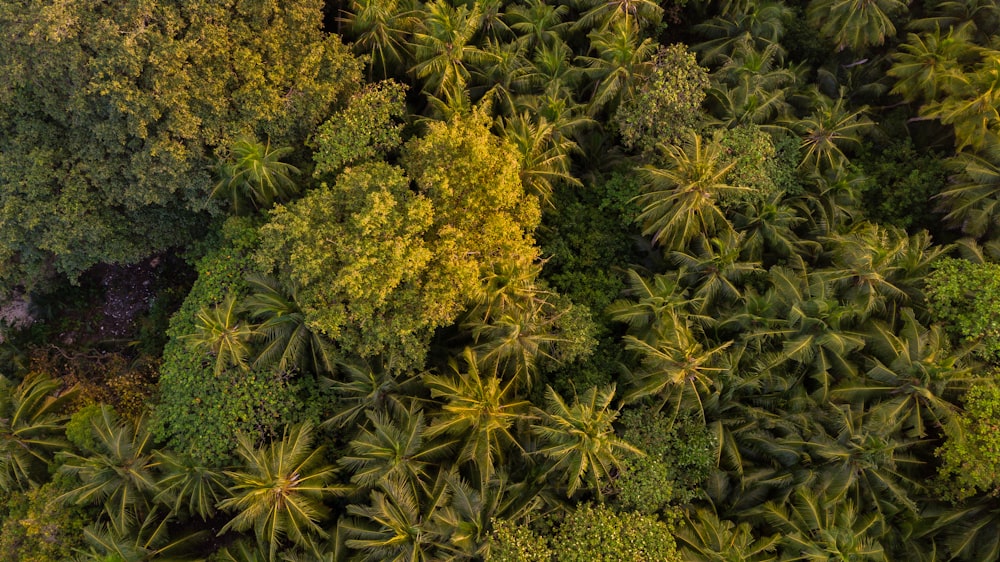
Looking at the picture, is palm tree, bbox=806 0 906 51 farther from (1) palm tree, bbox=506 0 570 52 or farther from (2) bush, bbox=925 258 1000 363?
(1) palm tree, bbox=506 0 570 52

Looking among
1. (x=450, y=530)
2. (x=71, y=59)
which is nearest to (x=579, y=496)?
(x=450, y=530)

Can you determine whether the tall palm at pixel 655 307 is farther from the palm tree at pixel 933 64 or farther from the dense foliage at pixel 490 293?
the palm tree at pixel 933 64

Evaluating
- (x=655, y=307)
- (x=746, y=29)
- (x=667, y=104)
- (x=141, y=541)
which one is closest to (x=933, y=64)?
(x=746, y=29)

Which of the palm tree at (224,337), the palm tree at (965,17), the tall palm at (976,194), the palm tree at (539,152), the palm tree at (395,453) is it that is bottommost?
the palm tree at (395,453)

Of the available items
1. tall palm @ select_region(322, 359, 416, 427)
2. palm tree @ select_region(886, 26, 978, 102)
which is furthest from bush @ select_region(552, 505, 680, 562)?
palm tree @ select_region(886, 26, 978, 102)

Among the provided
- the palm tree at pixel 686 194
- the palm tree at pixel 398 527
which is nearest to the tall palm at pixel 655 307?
the palm tree at pixel 686 194

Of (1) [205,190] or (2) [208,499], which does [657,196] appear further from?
(2) [208,499]
